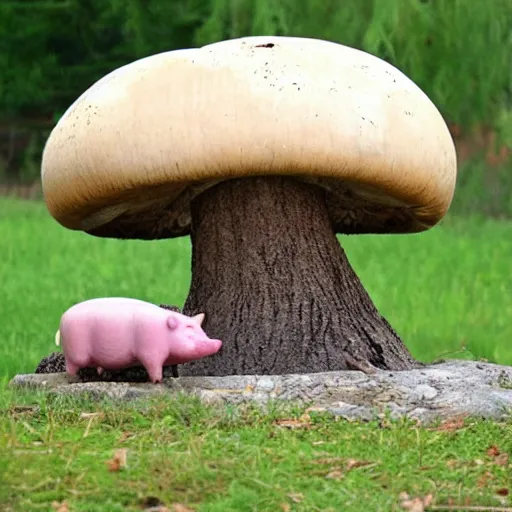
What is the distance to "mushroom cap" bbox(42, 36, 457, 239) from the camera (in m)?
3.72

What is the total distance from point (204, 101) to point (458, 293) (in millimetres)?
4004

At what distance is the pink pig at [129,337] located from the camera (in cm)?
380

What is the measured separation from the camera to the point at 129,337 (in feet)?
12.5

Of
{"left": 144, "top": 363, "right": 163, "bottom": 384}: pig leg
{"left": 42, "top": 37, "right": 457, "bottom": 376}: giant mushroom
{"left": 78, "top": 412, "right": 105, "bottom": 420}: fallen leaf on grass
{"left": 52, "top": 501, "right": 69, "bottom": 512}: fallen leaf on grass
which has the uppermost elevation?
{"left": 42, "top": 37, "right": 457, "bottom": 376}: giant mushroom

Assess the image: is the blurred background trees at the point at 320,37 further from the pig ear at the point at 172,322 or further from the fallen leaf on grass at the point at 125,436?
the fallen leaf on grass at the point at 125,436

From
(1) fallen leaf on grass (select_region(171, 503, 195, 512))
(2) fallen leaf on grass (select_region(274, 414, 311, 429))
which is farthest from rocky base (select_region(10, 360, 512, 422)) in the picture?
(1) fallen leaf on grass (select_region(171, 503, 195, 512))

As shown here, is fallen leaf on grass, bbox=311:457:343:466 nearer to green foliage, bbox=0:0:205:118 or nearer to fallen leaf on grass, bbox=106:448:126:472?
fallen leaf on grass, bbox=106:448:126:472

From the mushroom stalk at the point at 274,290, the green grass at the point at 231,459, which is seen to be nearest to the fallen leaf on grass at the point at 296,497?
the green grass at the point at 231,459

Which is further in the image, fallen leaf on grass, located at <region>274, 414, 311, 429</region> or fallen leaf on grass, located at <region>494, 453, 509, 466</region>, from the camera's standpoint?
fallen leaf on grass, located at <region>274, 414, 311, 429</region>

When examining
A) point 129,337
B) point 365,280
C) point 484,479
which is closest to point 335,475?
point 484,479

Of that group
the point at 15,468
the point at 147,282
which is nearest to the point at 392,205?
the point at 15,468

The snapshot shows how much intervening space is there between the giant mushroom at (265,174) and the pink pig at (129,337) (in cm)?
42

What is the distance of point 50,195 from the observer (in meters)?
4.23

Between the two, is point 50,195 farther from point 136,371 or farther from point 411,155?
point 411,155
